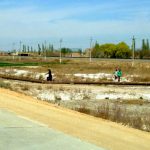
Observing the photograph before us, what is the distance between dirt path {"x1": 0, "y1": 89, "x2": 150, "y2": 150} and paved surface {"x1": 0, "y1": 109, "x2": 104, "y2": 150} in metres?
0.42

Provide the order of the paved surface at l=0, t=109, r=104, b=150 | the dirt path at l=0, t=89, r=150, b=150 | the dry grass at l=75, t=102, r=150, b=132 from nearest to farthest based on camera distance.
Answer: the paved surface at l=0, t=109, r=104, b=150 → the dirt path at l=0, t=89, r=150, b=150 → the dry grass at l=75, t=102, r=150, b=132

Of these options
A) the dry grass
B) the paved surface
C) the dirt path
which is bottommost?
the dry grass

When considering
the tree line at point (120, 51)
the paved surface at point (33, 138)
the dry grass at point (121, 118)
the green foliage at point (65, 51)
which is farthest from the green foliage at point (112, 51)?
the paved surface at point (33, 138)

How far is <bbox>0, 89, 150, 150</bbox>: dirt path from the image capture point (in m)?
9.30

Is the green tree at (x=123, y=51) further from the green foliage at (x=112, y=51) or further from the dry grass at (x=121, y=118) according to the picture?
the dry grass at (x=121, y=118)

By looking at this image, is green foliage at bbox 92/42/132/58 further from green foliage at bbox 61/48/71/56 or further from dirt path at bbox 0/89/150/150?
dirt path at bbox 0/89/150/150

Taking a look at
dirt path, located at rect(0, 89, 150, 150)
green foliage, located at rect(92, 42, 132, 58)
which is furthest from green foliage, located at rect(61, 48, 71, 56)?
dirt path, located at rect(0, 89, 150, 150)

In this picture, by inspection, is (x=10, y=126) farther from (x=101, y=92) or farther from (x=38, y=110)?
(x=101, y=92)

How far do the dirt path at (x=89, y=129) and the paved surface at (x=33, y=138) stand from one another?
0.42 meters

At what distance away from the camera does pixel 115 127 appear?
11617 mm

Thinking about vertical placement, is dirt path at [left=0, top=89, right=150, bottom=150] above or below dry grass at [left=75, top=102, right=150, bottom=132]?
above

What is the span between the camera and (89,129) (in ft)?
35.2

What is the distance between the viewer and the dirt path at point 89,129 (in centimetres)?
930

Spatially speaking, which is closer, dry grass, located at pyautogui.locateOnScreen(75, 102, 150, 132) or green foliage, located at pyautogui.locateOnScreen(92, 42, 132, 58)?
dry grass, located at pyautogui.locateOnScreen(75, 102, 150, 132)
